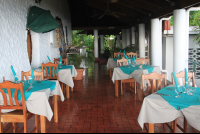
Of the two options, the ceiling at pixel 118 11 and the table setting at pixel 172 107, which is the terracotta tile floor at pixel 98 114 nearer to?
the table setting at pixel 172 107

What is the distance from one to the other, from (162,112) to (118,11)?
30.4 feet

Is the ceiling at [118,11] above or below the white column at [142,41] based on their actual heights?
above

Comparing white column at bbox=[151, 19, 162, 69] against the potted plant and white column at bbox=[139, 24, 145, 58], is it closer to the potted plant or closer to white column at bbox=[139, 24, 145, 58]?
white column at bbox=[139, 24, 145, 58]

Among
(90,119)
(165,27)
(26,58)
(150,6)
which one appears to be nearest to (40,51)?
(26,58)

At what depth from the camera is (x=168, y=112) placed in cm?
253

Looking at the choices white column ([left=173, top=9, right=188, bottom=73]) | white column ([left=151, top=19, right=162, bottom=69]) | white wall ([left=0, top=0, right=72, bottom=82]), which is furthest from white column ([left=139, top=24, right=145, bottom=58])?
white wall ([left=0, top=0, right=72, bottom=82])

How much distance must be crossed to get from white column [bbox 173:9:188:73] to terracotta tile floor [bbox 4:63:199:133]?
1.72m

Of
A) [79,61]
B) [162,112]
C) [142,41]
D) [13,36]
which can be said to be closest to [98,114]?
[162,112]

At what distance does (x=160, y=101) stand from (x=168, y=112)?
6.6 inches

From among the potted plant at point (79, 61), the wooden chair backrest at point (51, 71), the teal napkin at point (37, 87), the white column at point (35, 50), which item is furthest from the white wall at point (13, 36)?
the potted plant at point (79, 61)

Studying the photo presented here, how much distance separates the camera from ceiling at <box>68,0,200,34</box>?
281 inches

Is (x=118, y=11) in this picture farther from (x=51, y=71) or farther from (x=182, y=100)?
(x=182, y=100)

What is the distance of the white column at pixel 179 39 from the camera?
5.82m

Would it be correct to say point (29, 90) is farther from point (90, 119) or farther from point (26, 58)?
point (26, 58)
